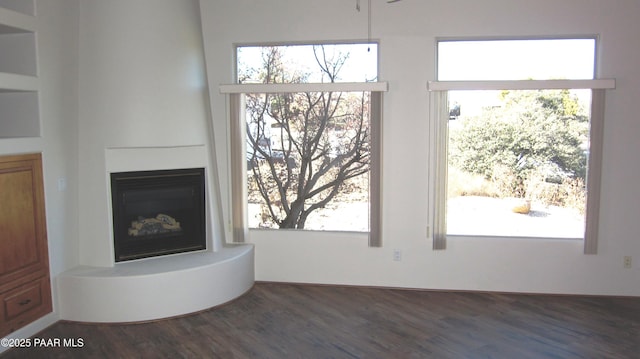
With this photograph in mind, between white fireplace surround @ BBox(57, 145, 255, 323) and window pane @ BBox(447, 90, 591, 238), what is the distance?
2327 millimetres

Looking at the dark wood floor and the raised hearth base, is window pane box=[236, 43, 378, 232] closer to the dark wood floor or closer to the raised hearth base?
the dark wood floor

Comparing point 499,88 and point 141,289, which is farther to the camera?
point 499,88

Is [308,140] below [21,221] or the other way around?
the other way around

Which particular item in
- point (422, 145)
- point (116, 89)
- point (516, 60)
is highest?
point (516, 60)

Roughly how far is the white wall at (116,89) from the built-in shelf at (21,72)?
44cm

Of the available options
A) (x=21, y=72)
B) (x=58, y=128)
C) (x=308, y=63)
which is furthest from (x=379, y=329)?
(x=21, y=72)

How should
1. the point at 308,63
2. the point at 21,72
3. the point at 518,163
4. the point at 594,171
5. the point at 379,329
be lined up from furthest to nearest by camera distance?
1. the point at 308,63
2. the point at 518,163
3. the point at 594,171
4. the point at 379,329
5. the point at 21,72

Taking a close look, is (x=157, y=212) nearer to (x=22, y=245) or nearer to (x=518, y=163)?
(x=22, y=245)

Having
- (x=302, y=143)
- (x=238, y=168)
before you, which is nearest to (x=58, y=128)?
(x=238, y=168)

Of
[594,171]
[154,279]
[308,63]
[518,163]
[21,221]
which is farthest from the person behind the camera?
[308,63]

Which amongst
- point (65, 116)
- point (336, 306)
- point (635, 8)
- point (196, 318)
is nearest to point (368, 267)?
point (336, 306)

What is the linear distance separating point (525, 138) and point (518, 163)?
0.25 meters

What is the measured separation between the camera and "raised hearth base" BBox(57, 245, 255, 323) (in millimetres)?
A: 4188

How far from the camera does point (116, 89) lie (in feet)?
14.2
